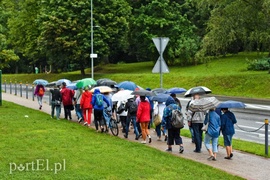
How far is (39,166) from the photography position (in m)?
8.81

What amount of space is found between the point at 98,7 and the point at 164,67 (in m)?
31.2

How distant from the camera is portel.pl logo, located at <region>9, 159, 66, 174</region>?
850cm

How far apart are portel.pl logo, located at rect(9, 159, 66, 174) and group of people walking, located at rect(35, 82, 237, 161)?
12.6 ft

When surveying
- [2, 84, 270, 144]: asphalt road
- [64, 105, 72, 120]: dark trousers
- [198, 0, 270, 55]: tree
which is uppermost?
[198, 0, 270, 55]: tree

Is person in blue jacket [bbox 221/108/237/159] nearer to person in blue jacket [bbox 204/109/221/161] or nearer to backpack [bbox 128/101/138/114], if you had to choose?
person in blue jacket [bbox 204/109/221/161]

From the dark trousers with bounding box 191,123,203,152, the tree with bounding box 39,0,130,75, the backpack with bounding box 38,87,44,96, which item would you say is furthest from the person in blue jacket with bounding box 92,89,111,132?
the tree with bounding box 39,0,130,75

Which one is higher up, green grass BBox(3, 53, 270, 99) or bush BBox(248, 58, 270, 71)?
bush BBox(248, 58, 270, 71)

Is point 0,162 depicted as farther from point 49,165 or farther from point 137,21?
point 137,21

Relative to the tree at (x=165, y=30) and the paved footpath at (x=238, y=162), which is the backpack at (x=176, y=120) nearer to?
the paved footpath at (x=238, y=162)

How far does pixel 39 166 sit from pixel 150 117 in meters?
5.88

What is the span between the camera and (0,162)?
29.8ft

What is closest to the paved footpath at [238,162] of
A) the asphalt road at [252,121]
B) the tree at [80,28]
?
the asphalt road at [252,121]

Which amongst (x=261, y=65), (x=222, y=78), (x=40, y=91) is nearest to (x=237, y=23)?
(x=222, y=78)

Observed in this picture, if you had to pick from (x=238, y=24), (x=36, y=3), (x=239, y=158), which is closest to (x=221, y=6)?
(x=238, y=24)
